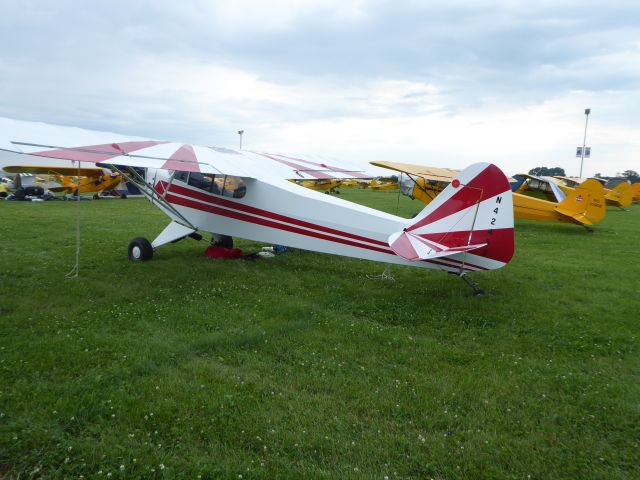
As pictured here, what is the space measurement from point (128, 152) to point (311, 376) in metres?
4.89

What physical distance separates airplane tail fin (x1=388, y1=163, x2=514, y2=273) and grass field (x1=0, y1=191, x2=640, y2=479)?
0.78 meters

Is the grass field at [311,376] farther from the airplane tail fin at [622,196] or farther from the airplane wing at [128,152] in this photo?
the airplane tail fin at [622,196]

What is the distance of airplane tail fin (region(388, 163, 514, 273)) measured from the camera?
218 inches

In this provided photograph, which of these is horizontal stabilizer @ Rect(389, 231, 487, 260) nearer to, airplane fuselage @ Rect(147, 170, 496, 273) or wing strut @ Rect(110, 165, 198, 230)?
airplane fuselage @ Rect(147, 170, 496, 273)

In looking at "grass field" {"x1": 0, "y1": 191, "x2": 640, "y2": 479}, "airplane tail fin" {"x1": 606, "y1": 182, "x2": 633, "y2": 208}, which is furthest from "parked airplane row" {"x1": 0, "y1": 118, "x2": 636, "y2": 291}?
"airplane tail fin" {"x1": 606, "y1": 182, "x2": 633, "y2": 208}

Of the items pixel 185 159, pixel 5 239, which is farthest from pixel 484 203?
pixel 5 239

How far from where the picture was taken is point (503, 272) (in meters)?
8.15

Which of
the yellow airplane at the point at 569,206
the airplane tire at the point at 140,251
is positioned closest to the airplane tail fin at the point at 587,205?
the yellow airplane at the point at 569,206

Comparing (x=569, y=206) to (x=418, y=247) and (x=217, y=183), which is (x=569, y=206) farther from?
(x=217, y=183)

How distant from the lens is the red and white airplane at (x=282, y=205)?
18.4 feet

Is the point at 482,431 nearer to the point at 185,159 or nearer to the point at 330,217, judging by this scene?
the point at 330,217

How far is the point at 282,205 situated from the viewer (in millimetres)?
7492

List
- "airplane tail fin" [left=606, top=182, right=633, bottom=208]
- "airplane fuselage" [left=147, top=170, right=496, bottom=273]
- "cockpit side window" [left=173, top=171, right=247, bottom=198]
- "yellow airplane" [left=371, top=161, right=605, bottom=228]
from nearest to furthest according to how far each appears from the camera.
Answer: "airplane fuselage" [left=147, top=170, right=496, bottom=273] → "cockpit side window" [left=173, top=171, right=247, bottom=198] → "yellow airplane" [left=371, top=161, right=605, bottom=228] → "airplane tail fin" [left=606, top=182, right=633, bottom=208]

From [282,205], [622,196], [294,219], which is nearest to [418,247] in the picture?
[294,219]
